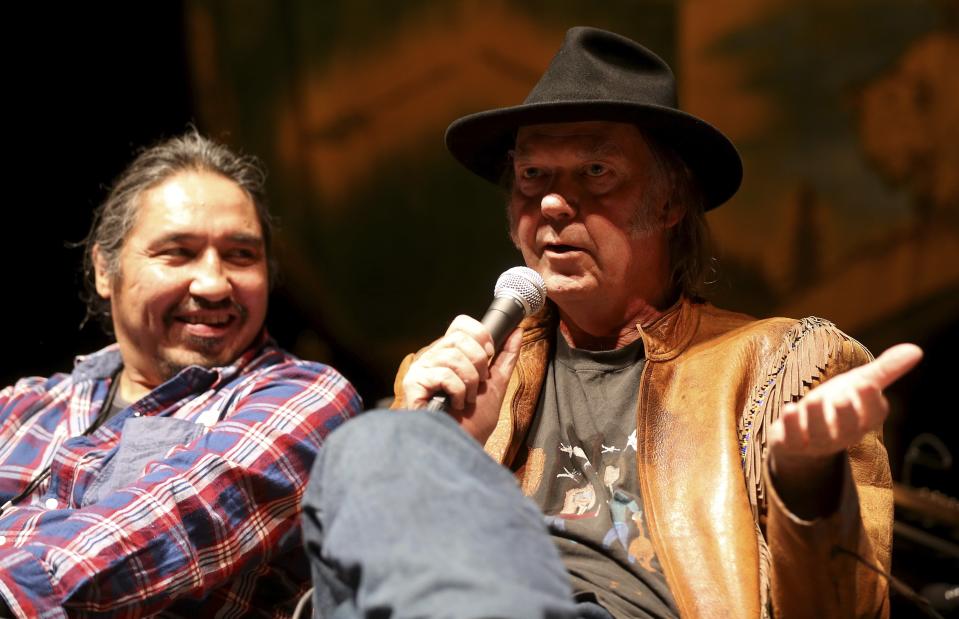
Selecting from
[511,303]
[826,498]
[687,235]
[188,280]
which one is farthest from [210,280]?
[826,498]

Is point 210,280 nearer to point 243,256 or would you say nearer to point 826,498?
point 243,256

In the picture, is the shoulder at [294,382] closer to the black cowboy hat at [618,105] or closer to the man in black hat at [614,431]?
the man in black hat at [614,431]

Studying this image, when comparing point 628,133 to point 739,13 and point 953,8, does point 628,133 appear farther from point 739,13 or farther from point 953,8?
point 953,8

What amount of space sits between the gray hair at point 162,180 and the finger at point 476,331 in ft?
3.52

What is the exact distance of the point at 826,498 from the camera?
1.27 meters

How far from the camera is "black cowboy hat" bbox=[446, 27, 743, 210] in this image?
5.64 ft

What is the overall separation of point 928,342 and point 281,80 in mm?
2095

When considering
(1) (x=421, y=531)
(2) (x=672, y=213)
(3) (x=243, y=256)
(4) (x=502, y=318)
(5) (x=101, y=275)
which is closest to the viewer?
(1) (x=421, y=531)

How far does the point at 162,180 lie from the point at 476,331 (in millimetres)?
1173

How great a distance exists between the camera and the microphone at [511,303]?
140 cm

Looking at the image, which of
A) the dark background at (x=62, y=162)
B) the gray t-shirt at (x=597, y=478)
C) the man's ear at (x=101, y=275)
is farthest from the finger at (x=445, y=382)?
the dark background at (x=62, y=162)

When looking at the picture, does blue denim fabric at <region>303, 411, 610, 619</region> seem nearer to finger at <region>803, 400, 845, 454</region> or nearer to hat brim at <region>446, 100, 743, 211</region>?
finger at <region>803, 400, 845, 454</region>

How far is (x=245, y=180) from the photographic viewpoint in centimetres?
229

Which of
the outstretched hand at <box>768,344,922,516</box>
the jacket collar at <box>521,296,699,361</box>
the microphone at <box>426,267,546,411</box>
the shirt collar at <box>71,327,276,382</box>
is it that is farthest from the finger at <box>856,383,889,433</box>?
the shirt collar at <box>71,327,276,382</box>
